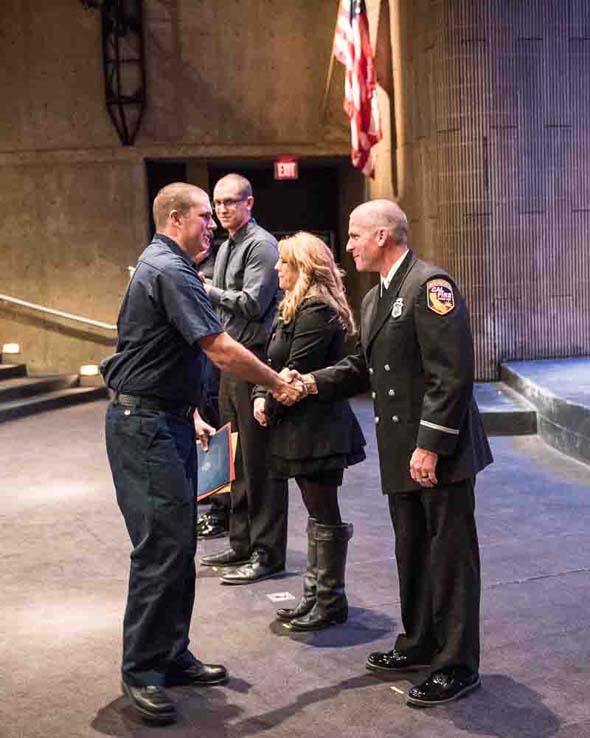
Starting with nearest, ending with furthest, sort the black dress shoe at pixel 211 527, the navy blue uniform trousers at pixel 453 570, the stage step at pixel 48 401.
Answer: the navy blue uniform trousers at pixel 453 570, the black dress shoe at pixel 211 527, the stage step at pixel 48 401

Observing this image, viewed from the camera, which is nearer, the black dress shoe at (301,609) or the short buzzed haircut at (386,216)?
the short buzzed haircut at (386,216)

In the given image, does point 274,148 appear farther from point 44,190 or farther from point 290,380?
point 290,380

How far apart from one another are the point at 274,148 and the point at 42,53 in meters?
3.07

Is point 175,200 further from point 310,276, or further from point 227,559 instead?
point 227,559

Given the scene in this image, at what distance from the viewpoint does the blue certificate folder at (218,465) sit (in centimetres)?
521

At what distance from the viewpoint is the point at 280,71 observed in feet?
44.9

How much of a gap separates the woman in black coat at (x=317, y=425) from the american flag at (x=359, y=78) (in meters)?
7.01

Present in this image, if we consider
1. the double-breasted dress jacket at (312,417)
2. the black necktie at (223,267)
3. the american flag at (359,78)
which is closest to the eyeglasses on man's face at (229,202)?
the black necktie at (223,267)

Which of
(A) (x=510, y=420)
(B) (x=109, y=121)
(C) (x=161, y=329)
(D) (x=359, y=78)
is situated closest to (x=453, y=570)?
(C) (x=161, y=329)

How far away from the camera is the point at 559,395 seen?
330 inches

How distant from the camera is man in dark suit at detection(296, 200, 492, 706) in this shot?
360cm

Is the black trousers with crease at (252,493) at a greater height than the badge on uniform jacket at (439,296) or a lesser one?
lesser

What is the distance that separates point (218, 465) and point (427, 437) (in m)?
1.84

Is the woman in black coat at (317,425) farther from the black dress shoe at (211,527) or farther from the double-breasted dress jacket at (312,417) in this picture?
the black dress shoe at (211,527)
